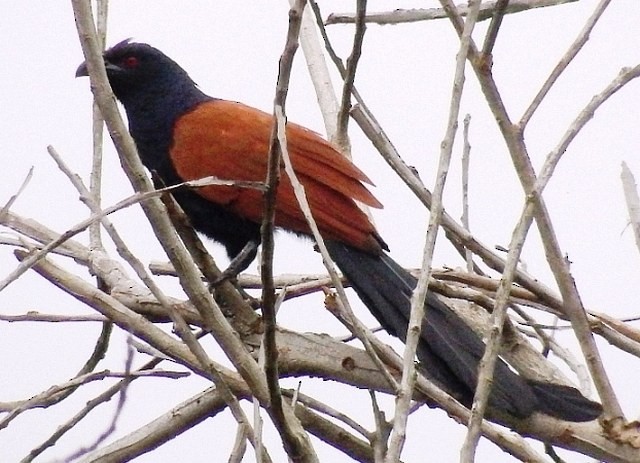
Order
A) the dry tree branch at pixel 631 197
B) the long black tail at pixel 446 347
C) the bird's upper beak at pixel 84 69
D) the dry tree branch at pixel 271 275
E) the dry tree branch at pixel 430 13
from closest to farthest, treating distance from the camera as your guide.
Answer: the dry tree branch at pixel 271 275
the long black tail at pixel 446 347
the dry tree branch at pixel 631 197
the dry tree branch at pixel 430 13
the bird's upper beak at pixel 84 69

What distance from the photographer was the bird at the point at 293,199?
1418 millimetres

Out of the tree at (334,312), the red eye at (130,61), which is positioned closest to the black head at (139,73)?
the red eye at (130,61)

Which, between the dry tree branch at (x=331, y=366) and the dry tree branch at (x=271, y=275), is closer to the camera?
the dry tree branch at (x=271, y=275)

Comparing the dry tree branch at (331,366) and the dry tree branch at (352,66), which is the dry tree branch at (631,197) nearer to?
the dry tree branch at (331,366)

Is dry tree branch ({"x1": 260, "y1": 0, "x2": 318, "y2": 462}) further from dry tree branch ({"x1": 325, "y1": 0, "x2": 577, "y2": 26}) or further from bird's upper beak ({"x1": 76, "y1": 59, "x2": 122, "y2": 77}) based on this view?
bird's upper beak ({"x1": 76, "y1": 59, "x2": 122, "y2": 77})

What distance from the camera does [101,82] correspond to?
38.1 inches

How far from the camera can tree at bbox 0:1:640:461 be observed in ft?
3.31

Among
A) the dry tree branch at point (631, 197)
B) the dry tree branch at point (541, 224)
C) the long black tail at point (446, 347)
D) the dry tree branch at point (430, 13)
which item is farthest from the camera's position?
the dry tree branch at point (430, 13)

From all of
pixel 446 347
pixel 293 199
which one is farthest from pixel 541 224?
pixel 293 199

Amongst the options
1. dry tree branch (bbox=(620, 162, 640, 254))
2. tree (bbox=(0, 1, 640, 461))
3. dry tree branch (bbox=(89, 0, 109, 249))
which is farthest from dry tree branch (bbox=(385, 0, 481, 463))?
dry tree branch (bbox=(89, 0, 109, 249))

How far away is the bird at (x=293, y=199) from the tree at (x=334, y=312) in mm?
52

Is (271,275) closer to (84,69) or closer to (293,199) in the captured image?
(293,199)

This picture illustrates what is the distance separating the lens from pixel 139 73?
2.34m

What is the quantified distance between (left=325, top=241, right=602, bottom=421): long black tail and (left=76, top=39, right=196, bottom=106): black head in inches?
30.6
